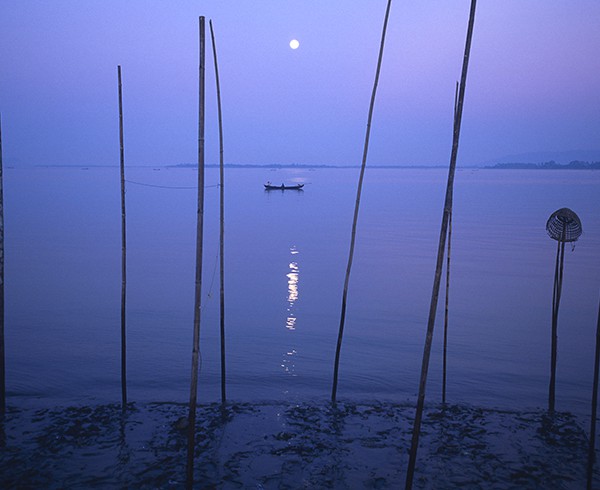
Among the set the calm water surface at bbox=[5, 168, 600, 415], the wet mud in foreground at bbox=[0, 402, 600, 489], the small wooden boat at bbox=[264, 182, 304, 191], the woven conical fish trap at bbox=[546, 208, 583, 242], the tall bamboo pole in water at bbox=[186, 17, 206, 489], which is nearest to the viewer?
the tall bamboo pole in water at bbox=[186, 17, 206, 489]

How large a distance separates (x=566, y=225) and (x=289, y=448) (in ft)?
16.3

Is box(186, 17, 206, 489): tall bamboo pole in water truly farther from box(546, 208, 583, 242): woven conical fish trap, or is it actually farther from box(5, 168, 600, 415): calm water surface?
box(546, 208, 583, 242): woven conical fish trap

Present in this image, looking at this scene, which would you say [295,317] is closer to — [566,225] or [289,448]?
[289,448]

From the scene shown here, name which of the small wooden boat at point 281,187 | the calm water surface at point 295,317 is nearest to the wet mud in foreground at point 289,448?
the calm water surface at point 295,317

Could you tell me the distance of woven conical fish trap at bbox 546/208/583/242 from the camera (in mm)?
7258

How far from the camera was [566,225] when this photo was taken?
24.0ft

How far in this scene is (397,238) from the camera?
1214 inches

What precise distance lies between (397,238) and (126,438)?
25501 millimetres

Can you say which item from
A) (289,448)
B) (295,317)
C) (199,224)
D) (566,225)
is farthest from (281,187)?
(199,224)

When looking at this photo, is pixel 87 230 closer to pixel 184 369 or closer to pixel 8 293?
Result: pixel 8 293

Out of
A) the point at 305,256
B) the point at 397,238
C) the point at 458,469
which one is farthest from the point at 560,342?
the point at 397,238

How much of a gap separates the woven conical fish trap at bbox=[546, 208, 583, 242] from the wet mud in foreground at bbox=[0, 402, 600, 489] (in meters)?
2.82

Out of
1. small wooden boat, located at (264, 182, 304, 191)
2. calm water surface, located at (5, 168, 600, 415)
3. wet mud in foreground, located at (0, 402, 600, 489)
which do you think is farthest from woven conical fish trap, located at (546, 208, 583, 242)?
small wooden boat, located at (264, 182, 304, 191)

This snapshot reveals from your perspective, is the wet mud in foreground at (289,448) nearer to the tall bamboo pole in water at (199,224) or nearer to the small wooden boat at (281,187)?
the tall bamboo pole in water at (199,224)
